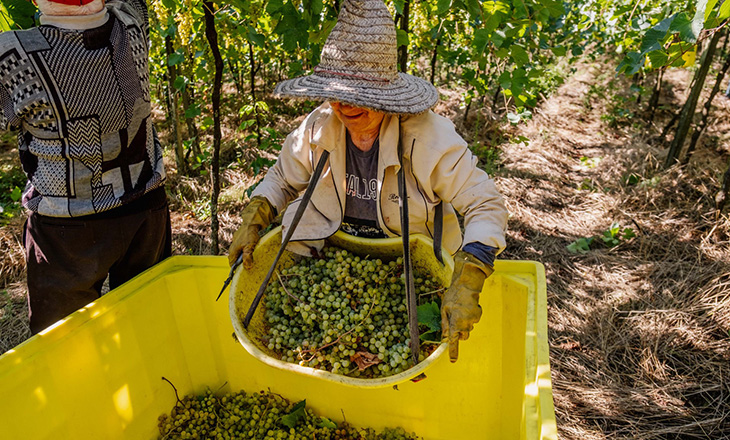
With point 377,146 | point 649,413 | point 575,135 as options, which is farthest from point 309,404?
point 575,135

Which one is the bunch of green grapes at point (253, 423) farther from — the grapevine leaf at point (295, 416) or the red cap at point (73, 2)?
the red cap at point (73, 2)

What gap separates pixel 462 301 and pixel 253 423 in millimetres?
1166

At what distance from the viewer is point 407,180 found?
5.96 ft

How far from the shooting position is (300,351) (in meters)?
1.69

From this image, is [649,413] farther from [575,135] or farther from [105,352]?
[575,135]

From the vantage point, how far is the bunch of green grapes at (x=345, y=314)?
64.9 inches

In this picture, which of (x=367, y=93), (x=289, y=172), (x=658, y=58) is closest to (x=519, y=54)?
(x=658, y=58)

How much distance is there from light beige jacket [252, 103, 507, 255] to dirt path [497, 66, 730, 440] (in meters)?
1.33

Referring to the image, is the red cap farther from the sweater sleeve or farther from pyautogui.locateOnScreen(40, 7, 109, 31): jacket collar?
the sweater sleeve

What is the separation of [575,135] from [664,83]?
316cm

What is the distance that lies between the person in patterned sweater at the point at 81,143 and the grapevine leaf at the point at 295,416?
96 centimetres

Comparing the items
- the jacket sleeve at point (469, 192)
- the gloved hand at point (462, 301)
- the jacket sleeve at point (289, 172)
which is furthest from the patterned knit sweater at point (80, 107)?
the gloved hand at point (462, 301)

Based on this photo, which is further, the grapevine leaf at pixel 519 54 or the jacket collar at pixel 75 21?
the grapevine leaf at pixel 519 54

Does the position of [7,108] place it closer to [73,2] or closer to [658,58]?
[73,2]
